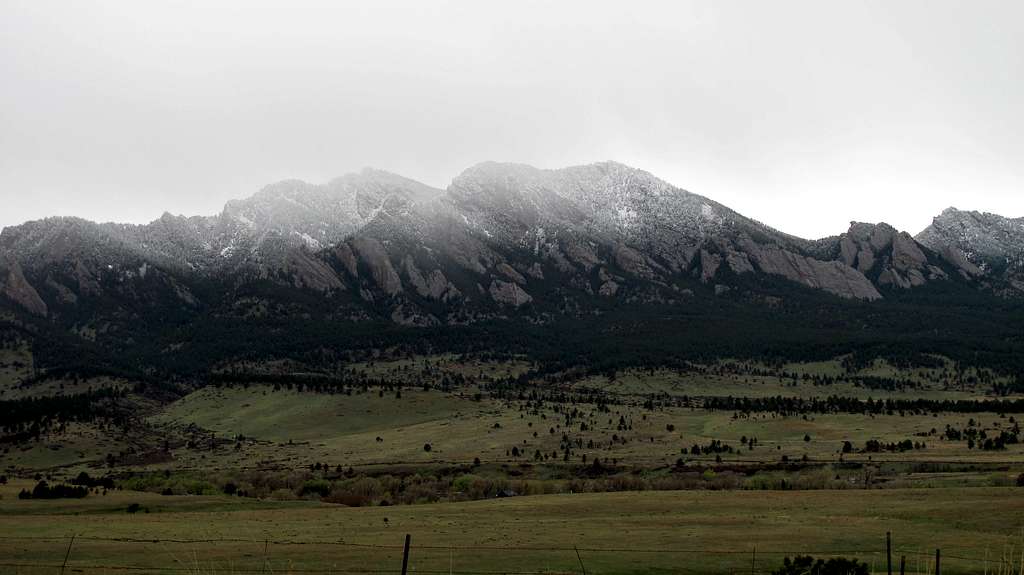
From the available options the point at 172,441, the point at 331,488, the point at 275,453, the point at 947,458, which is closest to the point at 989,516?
the point at 947,458

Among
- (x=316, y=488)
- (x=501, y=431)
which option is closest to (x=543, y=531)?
(x=316, y=488)

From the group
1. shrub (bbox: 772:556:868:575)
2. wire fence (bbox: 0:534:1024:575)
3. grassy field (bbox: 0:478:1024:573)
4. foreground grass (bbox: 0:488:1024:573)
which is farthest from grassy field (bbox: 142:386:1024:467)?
shrub (bbox: 772:556:868:575)

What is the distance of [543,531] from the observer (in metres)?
50.3

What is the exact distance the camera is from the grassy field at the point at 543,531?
126 feet

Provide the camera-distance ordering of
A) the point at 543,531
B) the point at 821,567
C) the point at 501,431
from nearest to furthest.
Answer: the point at 821,567
the point at 543,531
the point at 501,431

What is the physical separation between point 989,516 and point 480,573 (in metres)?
35.0

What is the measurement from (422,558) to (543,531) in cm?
1226

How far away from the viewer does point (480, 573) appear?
117 ft

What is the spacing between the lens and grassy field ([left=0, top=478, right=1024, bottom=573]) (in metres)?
38.5

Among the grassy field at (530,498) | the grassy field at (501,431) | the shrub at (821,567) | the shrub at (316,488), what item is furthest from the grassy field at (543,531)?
the grassy field at (501,431)

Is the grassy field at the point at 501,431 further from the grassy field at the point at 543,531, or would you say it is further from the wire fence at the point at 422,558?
the wire fence at the point at 422,558

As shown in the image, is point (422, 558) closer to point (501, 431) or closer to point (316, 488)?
point (316, 488)

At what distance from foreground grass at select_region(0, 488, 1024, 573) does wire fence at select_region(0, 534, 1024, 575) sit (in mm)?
116

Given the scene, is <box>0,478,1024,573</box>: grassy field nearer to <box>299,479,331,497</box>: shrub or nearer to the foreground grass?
the foreground grass
